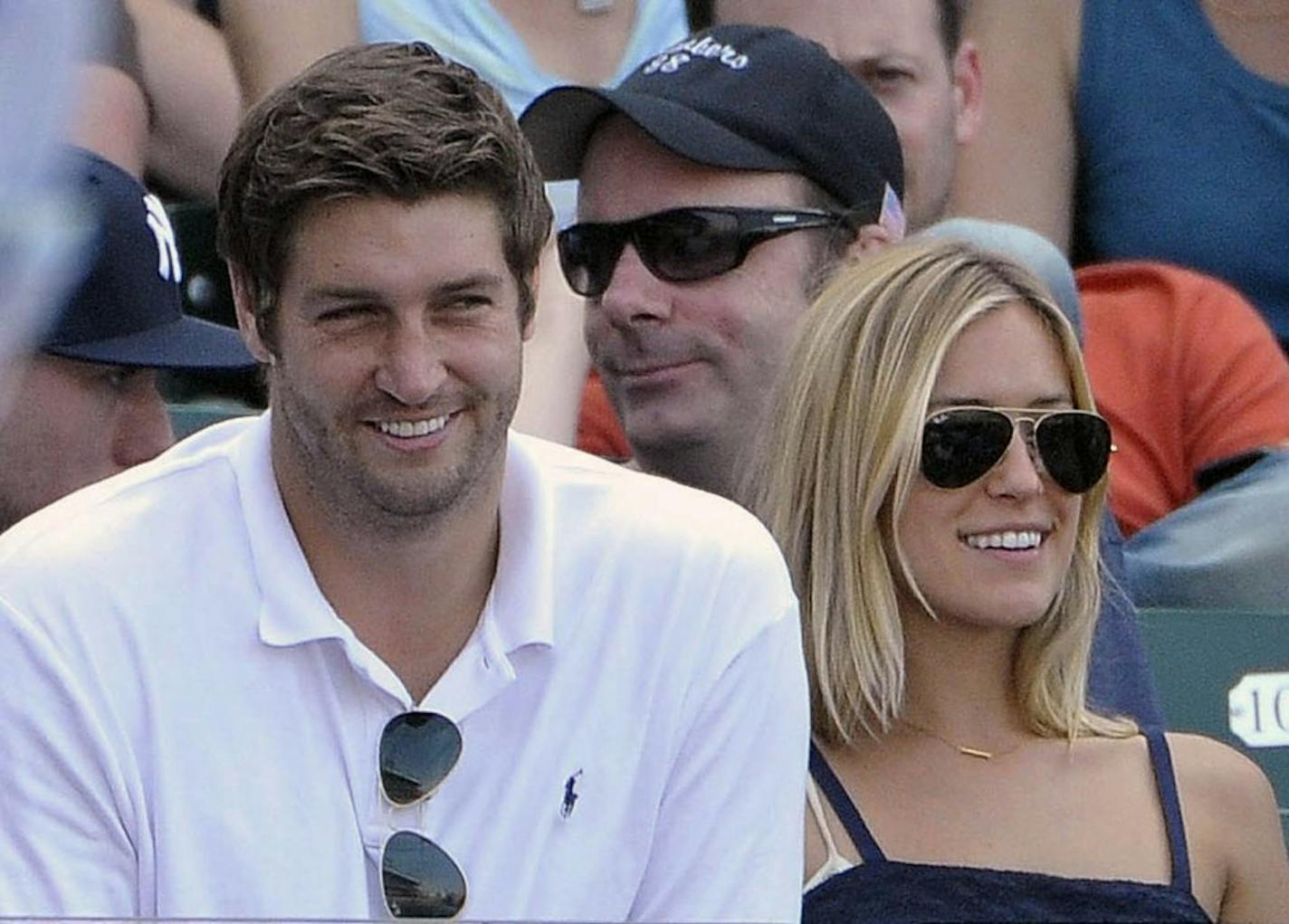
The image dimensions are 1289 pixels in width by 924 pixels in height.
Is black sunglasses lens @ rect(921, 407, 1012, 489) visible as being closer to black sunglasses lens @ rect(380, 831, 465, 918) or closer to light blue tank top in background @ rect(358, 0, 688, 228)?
black sunglasses lens @ rect(380, 831, 465, 918)

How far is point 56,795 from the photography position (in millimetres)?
1798

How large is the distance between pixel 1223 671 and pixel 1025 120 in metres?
0.84

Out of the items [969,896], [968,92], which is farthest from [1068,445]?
[968,92]

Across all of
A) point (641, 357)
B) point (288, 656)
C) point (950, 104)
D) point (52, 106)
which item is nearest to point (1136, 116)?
point (950, 104)

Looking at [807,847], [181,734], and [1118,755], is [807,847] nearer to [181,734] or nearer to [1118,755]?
[1118,755]

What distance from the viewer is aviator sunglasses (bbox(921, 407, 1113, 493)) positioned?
2156mm

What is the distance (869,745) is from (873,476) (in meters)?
0.25

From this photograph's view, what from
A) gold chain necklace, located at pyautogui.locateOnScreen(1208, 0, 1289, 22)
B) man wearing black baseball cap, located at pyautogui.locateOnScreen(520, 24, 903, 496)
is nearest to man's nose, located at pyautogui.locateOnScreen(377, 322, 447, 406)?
man wearing black baseball cap, located at pyautogui.locateOnScreen(520, 24, 903, 496)

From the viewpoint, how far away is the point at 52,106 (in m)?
0.79

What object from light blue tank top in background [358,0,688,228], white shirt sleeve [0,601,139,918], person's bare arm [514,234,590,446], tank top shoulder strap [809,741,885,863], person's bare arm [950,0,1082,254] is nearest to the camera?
white shirt sleeve [0,601,139,918]

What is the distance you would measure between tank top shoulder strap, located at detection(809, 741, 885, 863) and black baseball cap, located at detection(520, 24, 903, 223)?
28.5 inches

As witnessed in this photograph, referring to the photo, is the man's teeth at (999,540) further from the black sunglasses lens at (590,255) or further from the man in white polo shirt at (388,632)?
the black sunglasses lens at (590,255)

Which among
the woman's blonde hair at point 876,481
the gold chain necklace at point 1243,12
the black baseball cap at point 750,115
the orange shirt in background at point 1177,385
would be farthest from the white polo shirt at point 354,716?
the gold chain necklace at point 1243,12

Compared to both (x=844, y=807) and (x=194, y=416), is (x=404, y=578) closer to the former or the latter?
(x=844, y=807)
